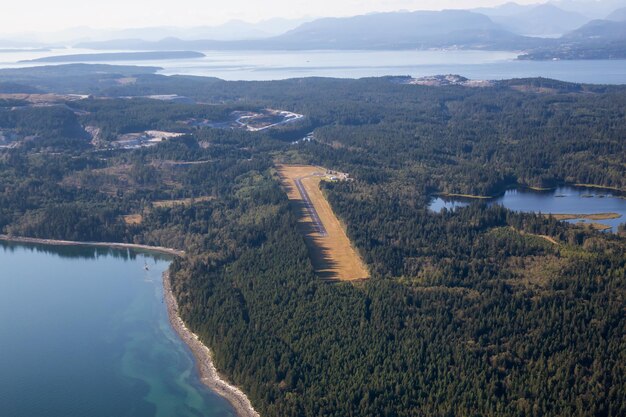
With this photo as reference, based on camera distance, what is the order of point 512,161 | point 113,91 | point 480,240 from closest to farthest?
point 480,240 → point 512,161 → point 113,91

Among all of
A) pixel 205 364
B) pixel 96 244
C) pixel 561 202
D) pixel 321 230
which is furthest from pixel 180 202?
pixel 561 202

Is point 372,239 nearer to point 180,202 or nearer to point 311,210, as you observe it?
point 311,210

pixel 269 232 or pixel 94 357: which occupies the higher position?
pixel 269 232

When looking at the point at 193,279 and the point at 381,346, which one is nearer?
the point at 381,346

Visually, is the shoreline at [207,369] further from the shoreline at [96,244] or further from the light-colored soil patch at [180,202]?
the light-colored soil patch at [180,202]

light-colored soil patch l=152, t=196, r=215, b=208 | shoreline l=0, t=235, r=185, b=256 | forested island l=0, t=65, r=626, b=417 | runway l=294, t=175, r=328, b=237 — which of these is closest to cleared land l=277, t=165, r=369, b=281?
runway l=294, t=175, r=328, b=237

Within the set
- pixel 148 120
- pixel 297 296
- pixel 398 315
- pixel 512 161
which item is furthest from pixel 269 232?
pixel 148 120

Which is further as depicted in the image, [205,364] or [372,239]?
[372,239]

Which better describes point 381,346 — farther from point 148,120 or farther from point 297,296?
point 148,120

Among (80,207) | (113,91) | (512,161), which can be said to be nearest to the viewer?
(80,207)
